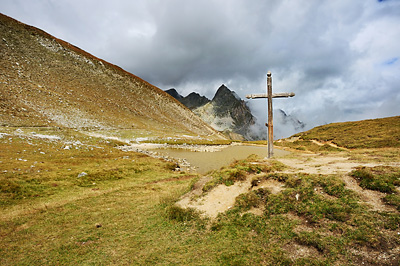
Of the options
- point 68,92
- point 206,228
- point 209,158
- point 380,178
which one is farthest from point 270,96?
point 68,92

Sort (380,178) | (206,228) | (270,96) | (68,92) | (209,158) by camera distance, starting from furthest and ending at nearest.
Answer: (68,92) < (209,158) < (270,96) < (206,228) < (380,178)

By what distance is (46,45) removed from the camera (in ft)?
283

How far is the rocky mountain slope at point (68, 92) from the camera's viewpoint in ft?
178

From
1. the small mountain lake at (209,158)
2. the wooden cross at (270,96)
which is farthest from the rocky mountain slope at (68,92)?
the wooden cross at (270,96)

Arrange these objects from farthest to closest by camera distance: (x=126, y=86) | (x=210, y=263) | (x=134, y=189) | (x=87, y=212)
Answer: (x=126, y=86) < (x=134, y=189) < (x=87, y=212) < (x=210, y=263)

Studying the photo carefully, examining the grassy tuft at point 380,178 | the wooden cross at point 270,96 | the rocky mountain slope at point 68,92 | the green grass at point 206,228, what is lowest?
the green grass at point 206,228

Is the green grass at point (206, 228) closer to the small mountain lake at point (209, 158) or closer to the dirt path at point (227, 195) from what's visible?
the dirt path at point (227, 195)

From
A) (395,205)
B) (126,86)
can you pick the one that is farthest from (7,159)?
(126,86)

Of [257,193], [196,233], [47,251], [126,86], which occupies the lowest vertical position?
[47,251]

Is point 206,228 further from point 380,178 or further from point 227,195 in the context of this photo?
point 380,178

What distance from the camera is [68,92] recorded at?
7256 centimetres

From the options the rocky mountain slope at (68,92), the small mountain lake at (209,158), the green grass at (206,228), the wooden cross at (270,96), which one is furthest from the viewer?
the rocky mountain slope at (68,92)

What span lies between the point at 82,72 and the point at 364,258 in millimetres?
108987

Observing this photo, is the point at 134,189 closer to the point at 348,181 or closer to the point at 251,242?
the point at 251,242
